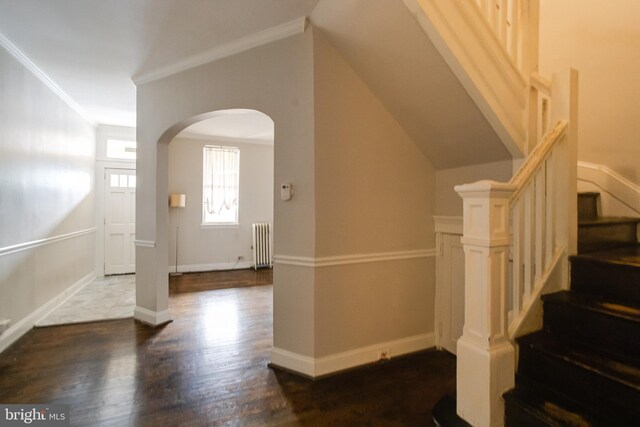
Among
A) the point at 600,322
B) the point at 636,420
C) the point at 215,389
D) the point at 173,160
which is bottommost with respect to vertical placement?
the point at 215,389

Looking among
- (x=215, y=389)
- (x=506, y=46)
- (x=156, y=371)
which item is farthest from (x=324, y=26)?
(x=156, y=371)

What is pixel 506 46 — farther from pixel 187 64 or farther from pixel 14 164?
pixel 14 164

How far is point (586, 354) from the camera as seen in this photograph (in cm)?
148

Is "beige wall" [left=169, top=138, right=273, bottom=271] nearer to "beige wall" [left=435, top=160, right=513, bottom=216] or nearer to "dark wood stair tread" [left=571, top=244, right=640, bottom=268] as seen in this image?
"beige wall" [left=435, top=160, right=513, bottom=216]

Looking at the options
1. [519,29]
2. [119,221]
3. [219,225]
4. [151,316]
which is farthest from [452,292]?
[119,221]

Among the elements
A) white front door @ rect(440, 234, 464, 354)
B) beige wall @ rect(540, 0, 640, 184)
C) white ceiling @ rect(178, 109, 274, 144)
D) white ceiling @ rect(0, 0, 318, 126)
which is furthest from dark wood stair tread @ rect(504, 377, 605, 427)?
white ceiling @ rect(178, 109, 274, 144)

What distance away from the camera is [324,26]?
2.34 metres

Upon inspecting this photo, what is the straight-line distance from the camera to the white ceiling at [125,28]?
92.2 inches

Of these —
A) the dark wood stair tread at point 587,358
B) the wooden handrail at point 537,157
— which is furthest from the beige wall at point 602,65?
the dark wood stair tread at point 587,358

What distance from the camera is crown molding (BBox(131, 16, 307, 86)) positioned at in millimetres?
2473

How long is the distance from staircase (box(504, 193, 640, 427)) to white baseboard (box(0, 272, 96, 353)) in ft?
13.3

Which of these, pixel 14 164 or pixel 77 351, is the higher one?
pixel 14 164

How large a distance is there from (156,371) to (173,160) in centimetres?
469

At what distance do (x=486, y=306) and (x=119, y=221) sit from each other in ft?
21.1
